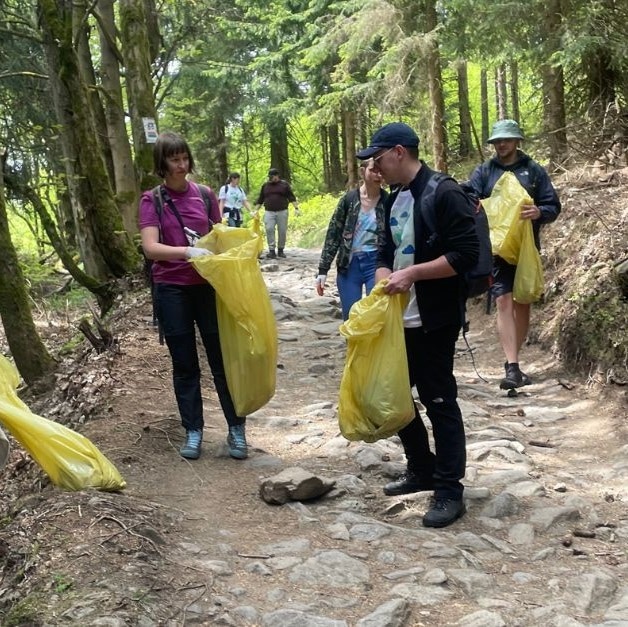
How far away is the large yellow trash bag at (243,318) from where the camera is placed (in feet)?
14.8

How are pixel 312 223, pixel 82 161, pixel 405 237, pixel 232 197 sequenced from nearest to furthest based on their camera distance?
pixel 405 237
pixel 82 161
pixel 232 197
pixel 312 223

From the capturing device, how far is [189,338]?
470cm

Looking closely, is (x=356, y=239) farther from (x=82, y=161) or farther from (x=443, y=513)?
(x=82, y=161)

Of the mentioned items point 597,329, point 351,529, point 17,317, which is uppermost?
point 17,317

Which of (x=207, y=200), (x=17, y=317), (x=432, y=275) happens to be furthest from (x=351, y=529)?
(x=17, y=317)

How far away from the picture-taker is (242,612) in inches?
118

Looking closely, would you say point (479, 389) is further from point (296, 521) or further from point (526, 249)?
point (296, 521)

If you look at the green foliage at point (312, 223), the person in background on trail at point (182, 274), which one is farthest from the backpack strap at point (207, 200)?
the green foliage at point (312, 223)

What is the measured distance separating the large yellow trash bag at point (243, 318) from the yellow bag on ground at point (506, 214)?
102 inches

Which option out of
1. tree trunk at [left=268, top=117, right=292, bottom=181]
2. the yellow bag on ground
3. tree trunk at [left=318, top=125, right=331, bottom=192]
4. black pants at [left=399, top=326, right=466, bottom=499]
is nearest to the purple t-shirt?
black pants at [left=399, top=326, right=466, bottom=499]

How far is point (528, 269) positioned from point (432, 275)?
3135 mm

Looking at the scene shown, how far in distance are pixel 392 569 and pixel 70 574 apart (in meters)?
1.42

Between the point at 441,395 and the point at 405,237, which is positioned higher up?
the point at 405,237

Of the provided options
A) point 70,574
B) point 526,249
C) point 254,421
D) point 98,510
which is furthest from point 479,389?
point 70,574
